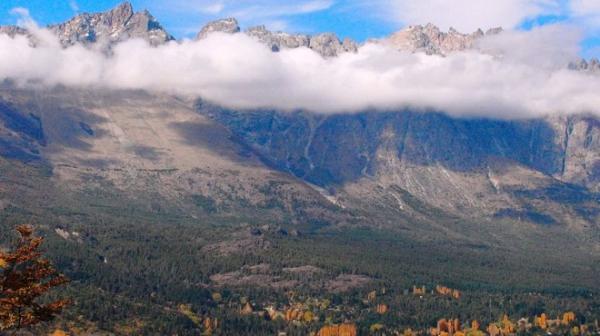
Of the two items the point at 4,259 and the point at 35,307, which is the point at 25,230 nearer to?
the point at 4,259

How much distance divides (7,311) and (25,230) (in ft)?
26.5

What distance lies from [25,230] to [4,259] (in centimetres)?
319

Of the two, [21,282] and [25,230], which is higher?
[25,230]

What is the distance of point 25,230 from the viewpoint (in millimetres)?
73062

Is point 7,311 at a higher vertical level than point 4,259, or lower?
lower

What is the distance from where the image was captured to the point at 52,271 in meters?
77.4

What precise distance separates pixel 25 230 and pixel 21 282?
16.8 ft

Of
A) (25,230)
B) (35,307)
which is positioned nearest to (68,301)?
(35,307)

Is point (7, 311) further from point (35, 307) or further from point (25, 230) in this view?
point (25, 230)

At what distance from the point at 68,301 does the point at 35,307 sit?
286cm

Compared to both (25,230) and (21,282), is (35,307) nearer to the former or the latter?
(21,282)

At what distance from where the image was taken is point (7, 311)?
75.9 m

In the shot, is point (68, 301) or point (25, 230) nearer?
point (25, 230)

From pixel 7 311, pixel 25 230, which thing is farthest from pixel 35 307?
pixel 25 230
